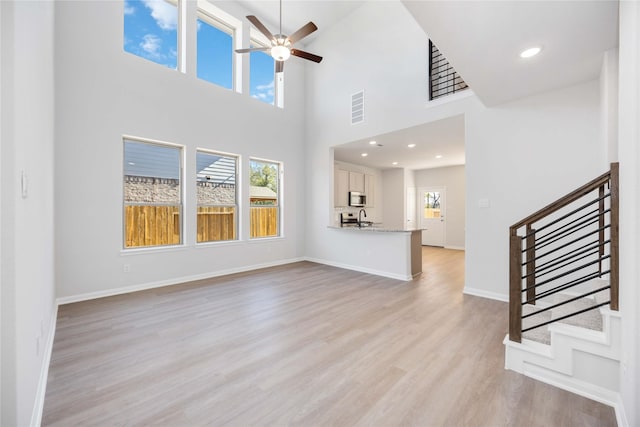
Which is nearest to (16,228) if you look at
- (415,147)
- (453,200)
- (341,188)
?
(415,147)

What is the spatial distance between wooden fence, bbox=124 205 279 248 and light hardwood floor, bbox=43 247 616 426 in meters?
1.05

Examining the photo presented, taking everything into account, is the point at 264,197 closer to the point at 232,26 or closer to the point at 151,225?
the point at 151,225

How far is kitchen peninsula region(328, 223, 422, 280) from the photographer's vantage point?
16.0 ft

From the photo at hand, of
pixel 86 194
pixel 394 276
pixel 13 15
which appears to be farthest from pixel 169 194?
pixel 394 276

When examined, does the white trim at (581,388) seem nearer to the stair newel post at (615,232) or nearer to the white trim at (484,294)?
the stair newel post at (615,232)

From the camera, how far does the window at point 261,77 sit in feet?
19.5

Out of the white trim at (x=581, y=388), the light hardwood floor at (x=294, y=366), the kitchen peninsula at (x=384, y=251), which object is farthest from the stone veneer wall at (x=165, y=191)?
the white trim at (x=581, y=388)

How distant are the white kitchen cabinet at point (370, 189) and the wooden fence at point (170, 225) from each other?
3.83 metres

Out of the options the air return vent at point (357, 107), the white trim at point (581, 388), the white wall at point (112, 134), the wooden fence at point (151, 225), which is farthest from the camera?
the air return vent at point (357, 107)

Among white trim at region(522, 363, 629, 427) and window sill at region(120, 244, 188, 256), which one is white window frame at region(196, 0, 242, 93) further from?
white trim at region(522, 363, 629, 427)

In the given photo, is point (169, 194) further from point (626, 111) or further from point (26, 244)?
point (626, 111)

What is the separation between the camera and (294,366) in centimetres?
218

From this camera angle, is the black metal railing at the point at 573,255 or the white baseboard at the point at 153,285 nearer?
the black metal railing at the point at 573,255

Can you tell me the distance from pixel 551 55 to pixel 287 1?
190 inches
